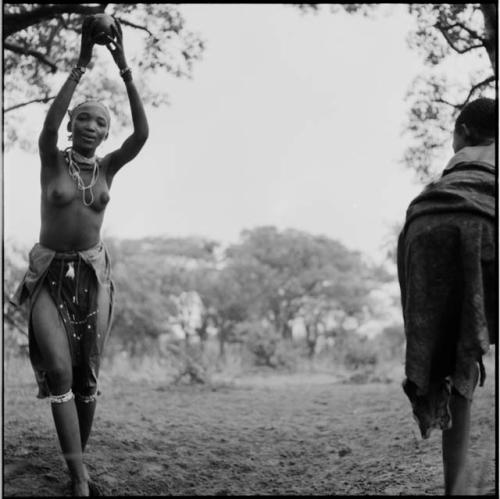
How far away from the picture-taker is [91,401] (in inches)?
106

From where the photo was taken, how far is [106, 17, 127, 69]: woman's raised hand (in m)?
2.69

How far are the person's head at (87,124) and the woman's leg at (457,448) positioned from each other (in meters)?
1.75

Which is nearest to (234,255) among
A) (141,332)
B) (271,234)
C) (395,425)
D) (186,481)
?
(271,234)

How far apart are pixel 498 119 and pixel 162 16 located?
10.6 feet

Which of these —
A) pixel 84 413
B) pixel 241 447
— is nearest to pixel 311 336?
pixel 241 447

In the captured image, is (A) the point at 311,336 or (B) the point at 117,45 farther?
(A) the point at 311,336

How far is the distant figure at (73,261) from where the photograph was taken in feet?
8.32

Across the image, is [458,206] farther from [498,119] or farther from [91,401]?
[91,401]

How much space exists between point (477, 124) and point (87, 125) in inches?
61.9

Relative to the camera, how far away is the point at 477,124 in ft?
8.38

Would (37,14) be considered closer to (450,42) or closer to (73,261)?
(73,261)

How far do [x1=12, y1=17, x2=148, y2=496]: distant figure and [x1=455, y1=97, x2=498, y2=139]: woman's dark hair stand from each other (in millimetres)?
1312

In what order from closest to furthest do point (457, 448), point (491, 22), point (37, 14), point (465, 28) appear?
point (457, 448) → point (491, 22) → point (37, 14) → point (465, 28)

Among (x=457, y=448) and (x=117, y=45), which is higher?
(x=117, y=45)
